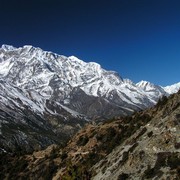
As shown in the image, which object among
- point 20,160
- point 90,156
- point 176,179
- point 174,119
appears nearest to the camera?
point 176,179

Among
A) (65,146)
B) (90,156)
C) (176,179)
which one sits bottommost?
(176,179)

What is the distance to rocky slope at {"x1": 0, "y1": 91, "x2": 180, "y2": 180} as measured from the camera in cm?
6662

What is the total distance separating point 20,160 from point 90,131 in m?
30.5

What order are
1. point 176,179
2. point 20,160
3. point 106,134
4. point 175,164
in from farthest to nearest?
1. point 20,160
2. point 106,134
3. point 175,164
4. point 176,179

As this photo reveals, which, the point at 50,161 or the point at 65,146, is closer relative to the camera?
the point at 50,161

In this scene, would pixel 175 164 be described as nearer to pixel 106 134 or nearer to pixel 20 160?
pixel 106 134

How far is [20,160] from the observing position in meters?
144

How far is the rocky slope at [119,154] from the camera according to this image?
219 ft

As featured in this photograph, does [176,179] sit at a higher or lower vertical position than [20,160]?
lower

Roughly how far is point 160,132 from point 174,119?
3737 millimetres

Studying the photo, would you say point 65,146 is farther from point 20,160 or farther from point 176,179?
point 176,179

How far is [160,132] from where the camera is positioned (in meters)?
75.8

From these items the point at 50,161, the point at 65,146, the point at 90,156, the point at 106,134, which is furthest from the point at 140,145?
the point at 65,146

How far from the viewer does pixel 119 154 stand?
282 ft
